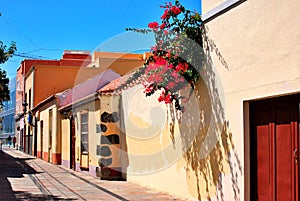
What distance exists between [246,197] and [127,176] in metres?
7.35

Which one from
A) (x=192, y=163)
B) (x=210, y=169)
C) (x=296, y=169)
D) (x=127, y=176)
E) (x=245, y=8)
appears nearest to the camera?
(x=296, y=169)

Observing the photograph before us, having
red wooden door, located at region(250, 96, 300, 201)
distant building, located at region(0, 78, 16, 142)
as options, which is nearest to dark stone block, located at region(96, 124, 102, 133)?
red wooden door, located at region(250, 96, 300, 201)

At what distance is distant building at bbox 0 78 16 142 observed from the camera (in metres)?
56.1

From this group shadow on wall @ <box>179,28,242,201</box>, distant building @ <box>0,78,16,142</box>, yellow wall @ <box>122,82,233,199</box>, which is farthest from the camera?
distant building @ <box>0,78,16,142</box>

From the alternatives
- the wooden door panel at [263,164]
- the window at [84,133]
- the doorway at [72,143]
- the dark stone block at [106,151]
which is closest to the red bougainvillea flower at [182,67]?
the wooden door panel at [263,164]

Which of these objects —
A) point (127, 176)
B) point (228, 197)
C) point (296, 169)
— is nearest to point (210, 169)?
point (228, 197)

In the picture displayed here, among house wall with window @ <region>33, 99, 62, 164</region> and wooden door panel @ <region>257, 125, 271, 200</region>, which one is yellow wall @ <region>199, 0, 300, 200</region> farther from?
house wall with window @ <region>33, 99, 62, 164</region>

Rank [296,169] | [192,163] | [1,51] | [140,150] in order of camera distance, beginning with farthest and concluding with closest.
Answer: [140,150]
[1,51]
[192,163]
[296,169]

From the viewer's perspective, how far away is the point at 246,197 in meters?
8.07

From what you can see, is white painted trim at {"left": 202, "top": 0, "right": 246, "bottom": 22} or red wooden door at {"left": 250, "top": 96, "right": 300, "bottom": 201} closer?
red wooden door at {"left": 250, "top": 96, "right": 300, "bottom": 201}

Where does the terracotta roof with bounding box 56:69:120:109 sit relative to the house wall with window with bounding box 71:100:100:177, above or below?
above

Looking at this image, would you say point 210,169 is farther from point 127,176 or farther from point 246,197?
point 127,176

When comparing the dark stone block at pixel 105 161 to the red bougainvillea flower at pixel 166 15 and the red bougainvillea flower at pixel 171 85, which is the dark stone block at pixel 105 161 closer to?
the red bougainvillea flower at pixel 171 85

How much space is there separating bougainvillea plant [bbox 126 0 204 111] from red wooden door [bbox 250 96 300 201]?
1932 mm
